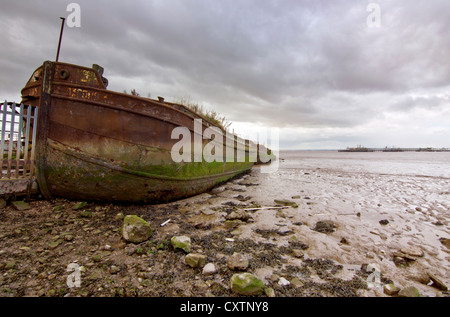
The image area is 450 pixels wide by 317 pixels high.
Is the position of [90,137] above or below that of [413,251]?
above

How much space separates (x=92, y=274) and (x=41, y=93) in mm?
3267

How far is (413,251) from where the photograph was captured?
2.43 metres

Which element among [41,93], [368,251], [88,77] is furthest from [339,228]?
[41,93]

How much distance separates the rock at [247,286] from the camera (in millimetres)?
1635

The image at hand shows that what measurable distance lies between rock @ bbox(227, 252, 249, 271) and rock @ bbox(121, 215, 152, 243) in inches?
45.7

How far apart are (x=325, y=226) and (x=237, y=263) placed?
6.41 feet

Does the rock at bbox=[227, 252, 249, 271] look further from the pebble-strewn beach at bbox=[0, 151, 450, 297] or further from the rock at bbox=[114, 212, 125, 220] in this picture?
the rock at bbox=[114, 212, 125, 220]

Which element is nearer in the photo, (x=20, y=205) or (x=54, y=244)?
(x=54, y=244)

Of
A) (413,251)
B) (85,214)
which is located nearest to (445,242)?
(413,251)

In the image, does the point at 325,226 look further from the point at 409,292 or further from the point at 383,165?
the point at 383,165

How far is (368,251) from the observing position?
2.48m

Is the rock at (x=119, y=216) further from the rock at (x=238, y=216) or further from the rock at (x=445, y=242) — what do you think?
the rock at (x=445, y=242)

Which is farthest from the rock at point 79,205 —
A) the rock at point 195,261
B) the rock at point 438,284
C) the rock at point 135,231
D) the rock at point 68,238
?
the rock at point 438,284
